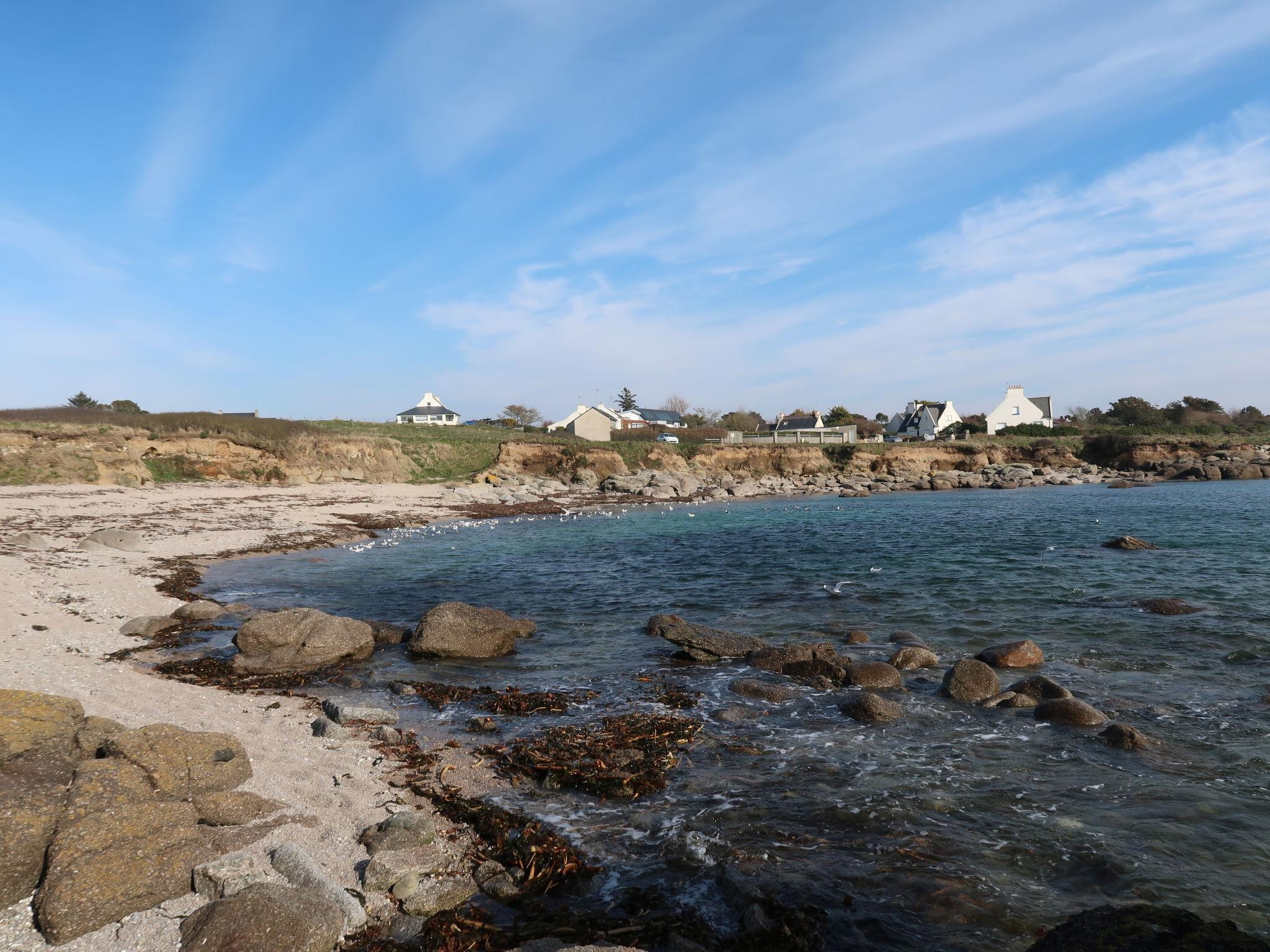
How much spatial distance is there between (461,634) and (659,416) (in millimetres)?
96501

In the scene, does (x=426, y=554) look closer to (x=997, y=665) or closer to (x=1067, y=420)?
(x=997, y=665)

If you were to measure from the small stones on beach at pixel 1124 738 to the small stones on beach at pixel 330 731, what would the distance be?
9.46 m

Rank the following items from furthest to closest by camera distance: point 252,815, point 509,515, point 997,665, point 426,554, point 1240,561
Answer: point 509,515 < point 426,554 < point 1240,561 < point 997,665 < point 252,815

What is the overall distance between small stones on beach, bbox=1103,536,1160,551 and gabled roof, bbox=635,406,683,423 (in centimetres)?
8160

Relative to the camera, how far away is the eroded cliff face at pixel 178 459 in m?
35.0

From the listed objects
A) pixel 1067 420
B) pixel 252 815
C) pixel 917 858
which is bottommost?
pixel 917 858

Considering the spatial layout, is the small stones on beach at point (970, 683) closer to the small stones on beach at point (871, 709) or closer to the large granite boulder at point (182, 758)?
the small stones on beach at point (871, 709)

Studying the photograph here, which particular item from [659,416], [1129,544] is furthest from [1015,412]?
[1129,544]

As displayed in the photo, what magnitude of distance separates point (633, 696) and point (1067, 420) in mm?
111240

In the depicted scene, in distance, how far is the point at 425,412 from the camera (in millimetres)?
101938

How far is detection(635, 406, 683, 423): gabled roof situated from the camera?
4171 inches

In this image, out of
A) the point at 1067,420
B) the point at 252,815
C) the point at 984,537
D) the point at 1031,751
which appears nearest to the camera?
the point at 252,815

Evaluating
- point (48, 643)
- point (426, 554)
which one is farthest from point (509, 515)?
point (48, 643)

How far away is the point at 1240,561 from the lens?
20.6 metres
